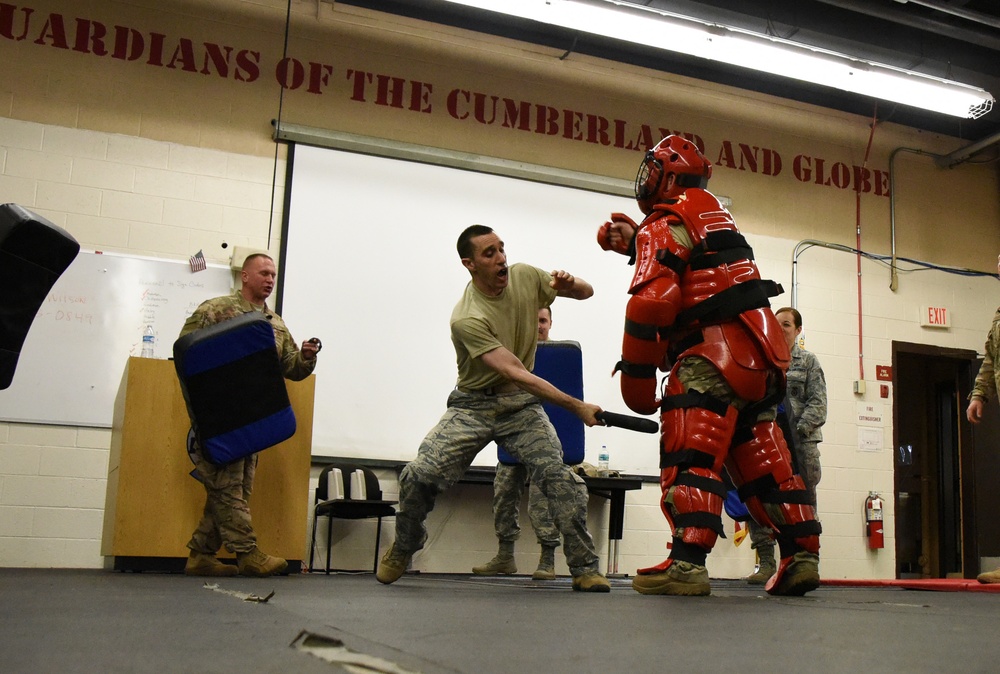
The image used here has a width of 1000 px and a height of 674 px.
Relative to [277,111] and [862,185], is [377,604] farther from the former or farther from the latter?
[862,185]

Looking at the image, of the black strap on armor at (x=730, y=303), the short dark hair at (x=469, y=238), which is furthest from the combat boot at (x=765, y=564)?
the short dark hair at (x=469, y=238)

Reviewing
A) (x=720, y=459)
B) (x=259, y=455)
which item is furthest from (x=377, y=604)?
(x=259, y=455)

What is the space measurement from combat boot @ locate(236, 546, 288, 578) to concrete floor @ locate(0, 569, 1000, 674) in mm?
1618

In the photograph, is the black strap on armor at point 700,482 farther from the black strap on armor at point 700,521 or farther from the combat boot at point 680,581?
the combat boot at point 680,581

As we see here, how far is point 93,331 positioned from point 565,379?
299cm

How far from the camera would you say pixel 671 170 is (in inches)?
150

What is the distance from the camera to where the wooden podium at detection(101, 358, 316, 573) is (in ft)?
16.1

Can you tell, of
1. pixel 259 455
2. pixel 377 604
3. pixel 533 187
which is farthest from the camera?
pixel 533 187

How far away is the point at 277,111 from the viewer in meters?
6.74

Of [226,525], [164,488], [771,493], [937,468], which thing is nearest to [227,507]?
[226,525]

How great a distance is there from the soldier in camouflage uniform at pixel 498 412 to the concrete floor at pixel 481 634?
652mm

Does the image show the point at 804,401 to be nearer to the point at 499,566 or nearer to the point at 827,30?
the point at 499,566

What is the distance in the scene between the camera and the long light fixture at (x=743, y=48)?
6.27 metres

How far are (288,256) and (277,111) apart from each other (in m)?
1.09
